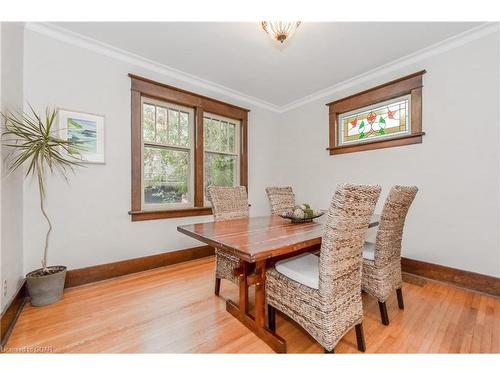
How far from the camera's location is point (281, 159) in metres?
4.23

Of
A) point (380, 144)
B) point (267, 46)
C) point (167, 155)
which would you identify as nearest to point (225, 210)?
point (167, 155)

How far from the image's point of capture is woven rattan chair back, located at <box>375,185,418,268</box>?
59.5 inches

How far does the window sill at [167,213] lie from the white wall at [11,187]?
3.10 ft

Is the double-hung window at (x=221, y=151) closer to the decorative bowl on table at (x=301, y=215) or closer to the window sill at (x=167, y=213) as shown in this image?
the window sill at (x=167, y=213)

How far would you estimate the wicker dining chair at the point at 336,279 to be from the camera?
43.8 inches

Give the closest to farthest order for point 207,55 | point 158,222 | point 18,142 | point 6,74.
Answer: point 6,74 < point 18,142 < point 207,55 < point 158,222

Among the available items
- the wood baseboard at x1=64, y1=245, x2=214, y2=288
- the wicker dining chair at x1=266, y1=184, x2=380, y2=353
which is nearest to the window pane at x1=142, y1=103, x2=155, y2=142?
the wood baseboard at x1=64, y1=245, x2=214, y2=288

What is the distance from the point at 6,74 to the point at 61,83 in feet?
1.95

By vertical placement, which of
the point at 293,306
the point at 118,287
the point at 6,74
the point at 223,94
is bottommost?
the point at 118,287

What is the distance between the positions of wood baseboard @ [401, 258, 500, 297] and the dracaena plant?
378cm

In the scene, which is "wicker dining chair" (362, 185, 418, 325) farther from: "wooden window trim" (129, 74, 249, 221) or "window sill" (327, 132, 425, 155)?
"wooden window trim" (129, 74, 249, 221)

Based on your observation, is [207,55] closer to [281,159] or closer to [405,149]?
[281,159]
